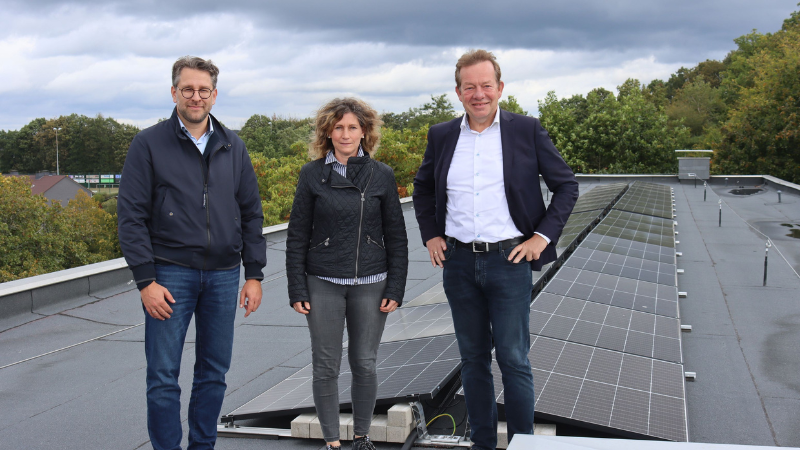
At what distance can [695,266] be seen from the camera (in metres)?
10.1

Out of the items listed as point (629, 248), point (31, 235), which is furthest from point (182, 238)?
point (31, 235)

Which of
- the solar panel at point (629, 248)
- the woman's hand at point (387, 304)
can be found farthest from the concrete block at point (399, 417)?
the solar panel at point (629, 248)

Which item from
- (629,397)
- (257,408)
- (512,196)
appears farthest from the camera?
(257,408)

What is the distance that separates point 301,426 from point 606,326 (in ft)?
7.71

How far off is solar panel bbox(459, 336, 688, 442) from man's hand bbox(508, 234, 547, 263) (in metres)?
0.78

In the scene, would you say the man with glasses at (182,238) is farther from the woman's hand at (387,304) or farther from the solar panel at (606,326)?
the solar panel at (606,326)

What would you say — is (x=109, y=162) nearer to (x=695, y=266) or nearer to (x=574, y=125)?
(x=574, y=125)

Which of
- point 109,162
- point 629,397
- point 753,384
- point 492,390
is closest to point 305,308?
point 492,390

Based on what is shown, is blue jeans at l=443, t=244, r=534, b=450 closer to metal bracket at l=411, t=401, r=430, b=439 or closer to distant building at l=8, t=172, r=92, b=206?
metal bracket at l=411, t=401, r=430, b=439

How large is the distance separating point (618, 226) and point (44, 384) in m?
8.43

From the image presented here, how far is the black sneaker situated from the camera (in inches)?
127

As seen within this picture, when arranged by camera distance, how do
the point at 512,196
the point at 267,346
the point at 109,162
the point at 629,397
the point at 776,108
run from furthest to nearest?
the point at 109,162 → the point at 776,108 → the point at 267,346 → the point at 629,397 → the point at 512,196

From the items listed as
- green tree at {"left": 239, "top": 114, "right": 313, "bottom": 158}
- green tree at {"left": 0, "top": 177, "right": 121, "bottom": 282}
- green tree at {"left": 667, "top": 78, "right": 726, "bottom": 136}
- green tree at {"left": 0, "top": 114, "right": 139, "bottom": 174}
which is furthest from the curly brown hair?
green tree at {"left": 0, "top": 114, "right": 139, "bottom": 174}

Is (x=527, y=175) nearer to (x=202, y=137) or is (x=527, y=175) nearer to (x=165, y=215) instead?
(x=202, y=137)
